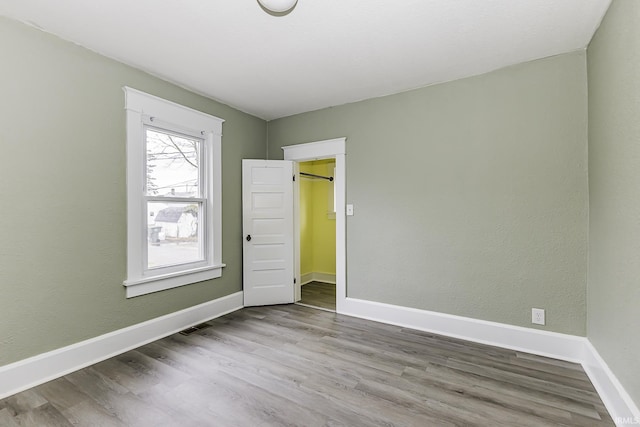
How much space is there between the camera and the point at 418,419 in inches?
67.6

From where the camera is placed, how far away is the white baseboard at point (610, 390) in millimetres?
1551

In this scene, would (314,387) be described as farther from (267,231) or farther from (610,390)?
(267,231)

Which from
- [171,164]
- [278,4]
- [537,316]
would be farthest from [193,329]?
[537,316]

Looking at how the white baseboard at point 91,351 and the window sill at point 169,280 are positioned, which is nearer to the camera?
the white baseboard at point 91,351

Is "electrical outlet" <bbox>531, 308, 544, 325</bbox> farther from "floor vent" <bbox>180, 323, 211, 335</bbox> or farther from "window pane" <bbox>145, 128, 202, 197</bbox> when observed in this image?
"window pane" <bbox>145, 128, 202, 197</bbox>

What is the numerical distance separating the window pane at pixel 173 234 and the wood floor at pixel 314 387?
0.82 meters

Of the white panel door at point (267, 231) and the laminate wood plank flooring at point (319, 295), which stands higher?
the white panel door at point (267, 231)

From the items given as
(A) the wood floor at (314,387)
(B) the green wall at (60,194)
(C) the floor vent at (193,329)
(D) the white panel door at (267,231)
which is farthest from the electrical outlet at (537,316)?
(B) the green wall at (60,194)

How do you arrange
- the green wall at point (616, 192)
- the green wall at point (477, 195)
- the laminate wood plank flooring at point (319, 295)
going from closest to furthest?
the green wall at point (616, 192), the green wall at point (477, 195), the laminate wood plank flooring at point (319, 295)

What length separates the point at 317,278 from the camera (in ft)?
17.6

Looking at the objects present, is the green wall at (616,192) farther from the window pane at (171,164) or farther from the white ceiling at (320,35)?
the window pane at (171,164)

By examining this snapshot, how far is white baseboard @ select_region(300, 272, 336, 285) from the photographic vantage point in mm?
5156

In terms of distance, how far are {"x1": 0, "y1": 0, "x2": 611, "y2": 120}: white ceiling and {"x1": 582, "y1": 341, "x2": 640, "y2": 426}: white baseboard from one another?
7.76 feet

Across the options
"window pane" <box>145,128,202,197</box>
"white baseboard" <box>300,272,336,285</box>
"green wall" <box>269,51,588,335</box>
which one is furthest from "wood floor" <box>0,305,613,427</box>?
"white baseboard" <box>300,272,336,285</box>
